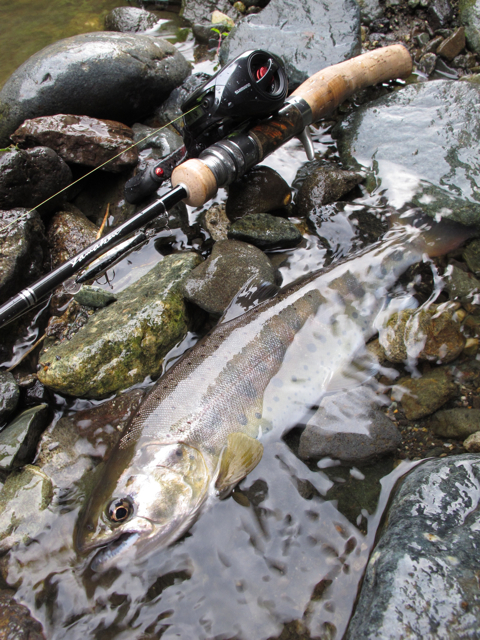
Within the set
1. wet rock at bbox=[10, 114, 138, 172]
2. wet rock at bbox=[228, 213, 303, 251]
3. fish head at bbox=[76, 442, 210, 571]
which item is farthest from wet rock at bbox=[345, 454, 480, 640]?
wet rock at bbox=[10, 114, 138, 172]

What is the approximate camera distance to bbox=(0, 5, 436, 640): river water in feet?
7.46

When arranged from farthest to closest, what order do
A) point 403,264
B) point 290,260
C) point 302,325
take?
point 290,260 → point 403,264 → point 302,325

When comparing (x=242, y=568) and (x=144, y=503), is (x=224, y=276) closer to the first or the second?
(x=144, y=503)

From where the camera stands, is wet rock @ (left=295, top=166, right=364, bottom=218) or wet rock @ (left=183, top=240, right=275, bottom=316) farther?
wet rock @ (left=295, top=166, right=364, bottom=218)

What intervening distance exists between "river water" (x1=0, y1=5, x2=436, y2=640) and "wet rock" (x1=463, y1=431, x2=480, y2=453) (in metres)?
0.44

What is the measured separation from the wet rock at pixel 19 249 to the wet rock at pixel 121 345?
755 millimetres

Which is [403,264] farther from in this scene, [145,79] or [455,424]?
[145,79]

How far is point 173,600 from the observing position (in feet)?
7.77

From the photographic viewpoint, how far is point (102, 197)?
15.3 ft

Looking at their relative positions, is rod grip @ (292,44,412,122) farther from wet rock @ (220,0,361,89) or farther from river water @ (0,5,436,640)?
river water @ (0,5,436,640)

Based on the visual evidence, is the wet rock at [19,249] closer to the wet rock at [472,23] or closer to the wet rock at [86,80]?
the wet rock at [86,80]

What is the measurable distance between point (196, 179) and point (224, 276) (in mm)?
764

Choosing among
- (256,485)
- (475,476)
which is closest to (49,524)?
(256,485)

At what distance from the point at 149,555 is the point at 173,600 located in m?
0.27
